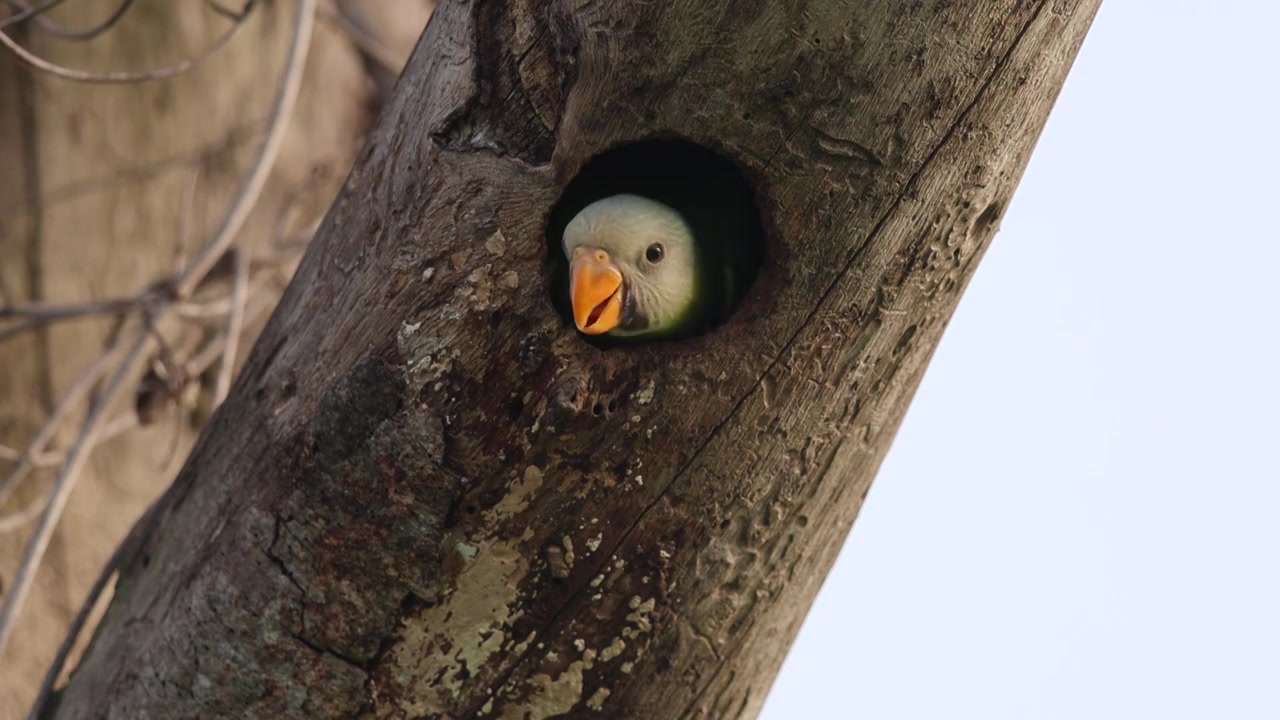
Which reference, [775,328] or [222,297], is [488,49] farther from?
[222,297]

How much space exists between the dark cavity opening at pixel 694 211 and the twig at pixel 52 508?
1.05 meters

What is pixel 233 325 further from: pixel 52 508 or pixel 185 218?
pixel 52 508

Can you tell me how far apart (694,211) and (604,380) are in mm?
568

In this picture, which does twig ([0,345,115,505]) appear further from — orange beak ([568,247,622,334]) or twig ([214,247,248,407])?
orange beak ([568,247,622,334])

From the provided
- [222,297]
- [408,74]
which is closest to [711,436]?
[408,74]

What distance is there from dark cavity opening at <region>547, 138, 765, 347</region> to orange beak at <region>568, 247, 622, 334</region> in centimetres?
8

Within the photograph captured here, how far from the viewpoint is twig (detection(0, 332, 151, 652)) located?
213 centimetres

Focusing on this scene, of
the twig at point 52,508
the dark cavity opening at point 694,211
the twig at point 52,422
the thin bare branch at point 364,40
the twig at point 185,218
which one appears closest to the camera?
the dark cavity opening at point 694,211

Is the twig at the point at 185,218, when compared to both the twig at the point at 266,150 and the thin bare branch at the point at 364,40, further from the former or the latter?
the thin bare branch at the point at 364,40

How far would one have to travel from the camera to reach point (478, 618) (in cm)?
146

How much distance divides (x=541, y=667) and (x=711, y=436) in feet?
1.18

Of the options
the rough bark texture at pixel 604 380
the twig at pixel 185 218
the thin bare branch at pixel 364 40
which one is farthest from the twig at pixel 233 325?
the rough bark texture at pixel 604 380

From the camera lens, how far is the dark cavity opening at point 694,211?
1784 millimetres

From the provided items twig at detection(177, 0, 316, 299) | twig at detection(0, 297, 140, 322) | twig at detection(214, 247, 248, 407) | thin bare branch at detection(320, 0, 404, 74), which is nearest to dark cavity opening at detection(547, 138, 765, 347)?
twig at detection(177, 0, 316, 299)
